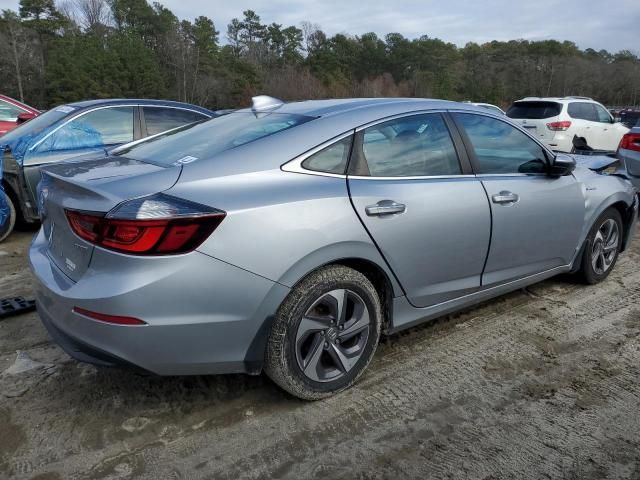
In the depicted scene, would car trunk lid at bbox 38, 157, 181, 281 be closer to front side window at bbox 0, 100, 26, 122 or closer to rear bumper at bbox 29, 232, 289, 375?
rear bumper at bbox 29, 232, 289, 375

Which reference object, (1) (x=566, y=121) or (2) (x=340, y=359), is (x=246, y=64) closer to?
(1) (x=566, y=121)

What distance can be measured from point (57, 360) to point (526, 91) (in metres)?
74.1

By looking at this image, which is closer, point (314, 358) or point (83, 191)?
point (83, 191)

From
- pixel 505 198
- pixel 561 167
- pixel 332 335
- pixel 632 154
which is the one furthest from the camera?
pixel 632 154

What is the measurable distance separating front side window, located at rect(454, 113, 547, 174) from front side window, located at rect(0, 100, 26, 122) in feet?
26.4

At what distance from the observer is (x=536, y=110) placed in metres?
12.0

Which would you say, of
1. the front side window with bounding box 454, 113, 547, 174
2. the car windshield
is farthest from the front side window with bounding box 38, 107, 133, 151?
the front side window with bounding box 454, 113, 547, 174

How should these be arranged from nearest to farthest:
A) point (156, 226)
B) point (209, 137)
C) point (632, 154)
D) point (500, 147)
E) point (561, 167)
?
1. point (156, 226)
2. point (209, 137)
3. point (500, 147)
4. point (561, 167)
5. point (632, 154)

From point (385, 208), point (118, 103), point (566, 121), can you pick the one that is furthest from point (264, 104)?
point (566, 121)

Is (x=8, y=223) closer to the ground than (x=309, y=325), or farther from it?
closer to the ground

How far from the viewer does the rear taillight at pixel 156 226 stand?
207cm

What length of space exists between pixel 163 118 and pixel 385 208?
4569 millimetres

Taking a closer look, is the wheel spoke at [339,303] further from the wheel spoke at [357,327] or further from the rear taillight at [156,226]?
the rear taillight at [156,226]

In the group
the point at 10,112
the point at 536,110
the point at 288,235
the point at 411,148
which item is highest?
the point at 536,110
